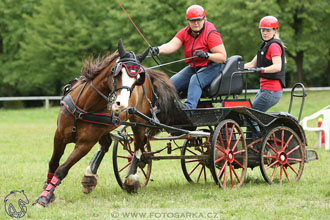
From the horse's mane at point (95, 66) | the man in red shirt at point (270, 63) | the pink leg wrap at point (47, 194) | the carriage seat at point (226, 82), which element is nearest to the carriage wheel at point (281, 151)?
the man in red shirt at point (270, 63)

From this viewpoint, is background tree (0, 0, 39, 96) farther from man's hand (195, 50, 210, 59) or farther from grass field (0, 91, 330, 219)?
man's hand (195, 50, 210, 59)

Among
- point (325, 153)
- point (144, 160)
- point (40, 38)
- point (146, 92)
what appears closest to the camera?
point (146, 92)

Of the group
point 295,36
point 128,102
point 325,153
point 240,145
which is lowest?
point 325,153

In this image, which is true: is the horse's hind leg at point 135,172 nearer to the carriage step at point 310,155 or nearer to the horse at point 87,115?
the horse at point 87,115

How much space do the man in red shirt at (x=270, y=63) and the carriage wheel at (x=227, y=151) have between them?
2.17 feet

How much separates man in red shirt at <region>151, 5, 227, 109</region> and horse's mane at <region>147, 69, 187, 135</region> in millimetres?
176

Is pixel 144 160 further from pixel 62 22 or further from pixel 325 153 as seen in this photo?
pixel 62 22

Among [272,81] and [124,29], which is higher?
[124,29]

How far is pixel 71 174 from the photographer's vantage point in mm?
9641

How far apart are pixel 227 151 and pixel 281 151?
3.41ft

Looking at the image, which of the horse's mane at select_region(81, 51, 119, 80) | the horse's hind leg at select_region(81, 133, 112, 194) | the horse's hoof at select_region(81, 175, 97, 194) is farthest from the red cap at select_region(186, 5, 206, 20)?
the horse's hoof at select_region(81, 175, 97, 194)

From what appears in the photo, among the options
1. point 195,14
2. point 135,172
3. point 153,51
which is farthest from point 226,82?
point 135,172

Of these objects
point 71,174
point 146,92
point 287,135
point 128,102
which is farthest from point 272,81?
point 71,174

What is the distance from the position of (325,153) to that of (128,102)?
21.7 feet
